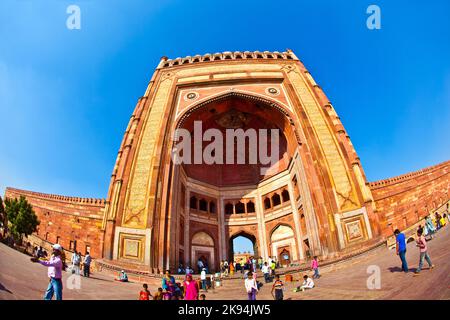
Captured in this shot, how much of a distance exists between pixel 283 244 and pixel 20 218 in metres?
16.4

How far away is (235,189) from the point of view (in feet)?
73.6

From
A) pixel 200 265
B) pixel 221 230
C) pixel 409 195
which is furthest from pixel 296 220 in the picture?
pixel 409 195

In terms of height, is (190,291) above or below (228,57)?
below

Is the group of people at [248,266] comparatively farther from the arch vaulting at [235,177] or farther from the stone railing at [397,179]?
the stone railing at [397,179]

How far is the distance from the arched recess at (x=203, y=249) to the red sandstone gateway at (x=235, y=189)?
7 centimetres

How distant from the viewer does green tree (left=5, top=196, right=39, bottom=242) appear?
1527 cm

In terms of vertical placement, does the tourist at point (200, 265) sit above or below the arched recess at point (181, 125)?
below

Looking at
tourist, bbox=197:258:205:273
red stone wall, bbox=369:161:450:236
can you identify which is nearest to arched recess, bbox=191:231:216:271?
tourist, bbox=197:258:205:273

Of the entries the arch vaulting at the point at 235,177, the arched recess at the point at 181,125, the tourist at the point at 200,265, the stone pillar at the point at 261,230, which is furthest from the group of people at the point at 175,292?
the stone pillar at the point at 261,230

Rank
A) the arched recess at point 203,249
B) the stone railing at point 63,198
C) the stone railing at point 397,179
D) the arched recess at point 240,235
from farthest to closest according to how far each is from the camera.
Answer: the arched recess at point 240,235
the arched recess at point 203,249
the stone railing at point 63,198
the stone railing at point 397,179

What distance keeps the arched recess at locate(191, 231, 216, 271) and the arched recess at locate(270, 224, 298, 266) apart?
4373 millimetres

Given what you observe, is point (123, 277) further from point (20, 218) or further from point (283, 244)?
point (283, 244)

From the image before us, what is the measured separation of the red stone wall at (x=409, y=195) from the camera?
16.0 metres
